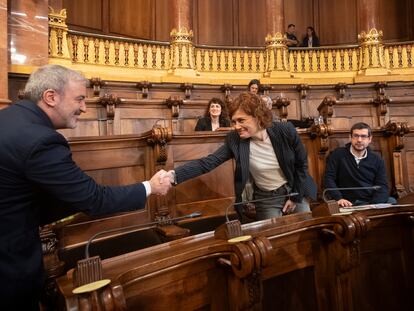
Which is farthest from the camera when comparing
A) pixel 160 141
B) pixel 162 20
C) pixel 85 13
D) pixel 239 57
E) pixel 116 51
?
pixel 162 20

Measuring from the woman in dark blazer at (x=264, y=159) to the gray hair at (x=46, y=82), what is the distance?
839 mm

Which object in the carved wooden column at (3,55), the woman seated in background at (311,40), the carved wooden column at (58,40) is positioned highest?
the woman seated in background at (311,40)

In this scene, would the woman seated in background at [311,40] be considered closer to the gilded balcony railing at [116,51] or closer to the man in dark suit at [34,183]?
the gilded balcony railing at [116,51]

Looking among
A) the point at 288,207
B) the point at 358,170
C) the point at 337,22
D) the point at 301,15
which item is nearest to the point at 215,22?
the point at 301,15

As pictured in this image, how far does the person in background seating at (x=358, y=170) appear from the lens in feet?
8.07

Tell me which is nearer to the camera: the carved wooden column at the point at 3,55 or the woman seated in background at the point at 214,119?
the carved wooden column at the point at 3,55

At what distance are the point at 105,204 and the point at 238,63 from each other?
6164mm

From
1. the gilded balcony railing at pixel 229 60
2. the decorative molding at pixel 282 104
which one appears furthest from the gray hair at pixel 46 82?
the gilded balcony railing at pixel 229 60

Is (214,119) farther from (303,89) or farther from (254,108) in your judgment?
(303,89)

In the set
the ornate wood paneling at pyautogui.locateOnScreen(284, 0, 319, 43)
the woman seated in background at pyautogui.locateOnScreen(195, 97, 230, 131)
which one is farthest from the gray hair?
the ornate wood paneling at pyautogui.locateOnScreen(284, 0, 319, 43)

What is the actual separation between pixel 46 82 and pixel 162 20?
7.43 meters

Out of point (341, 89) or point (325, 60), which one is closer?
point (341, 89)

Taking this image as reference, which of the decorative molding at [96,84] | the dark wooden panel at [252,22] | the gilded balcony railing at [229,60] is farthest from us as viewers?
the dark wooden panel at [252,22]

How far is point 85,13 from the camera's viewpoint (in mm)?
7305
